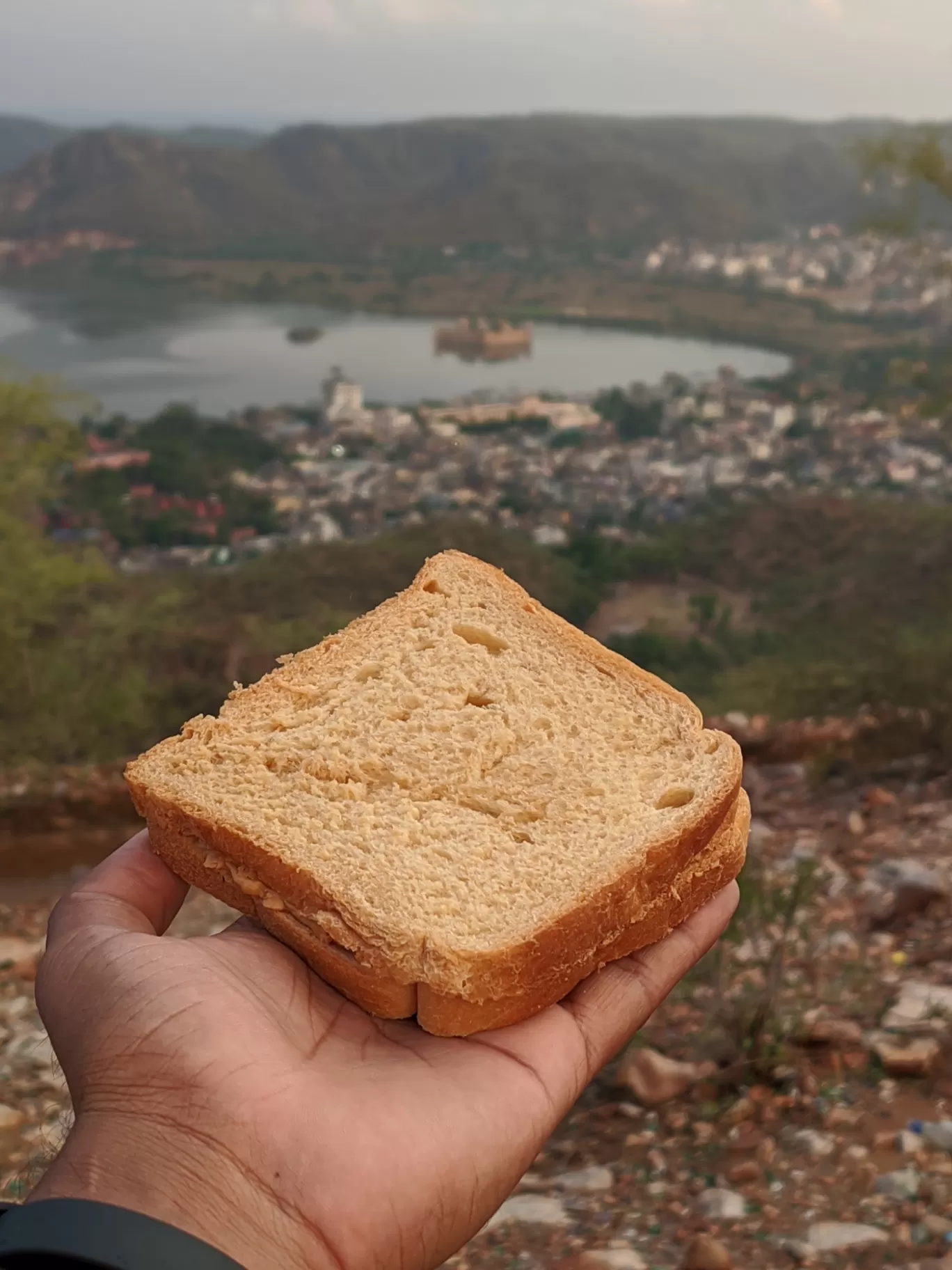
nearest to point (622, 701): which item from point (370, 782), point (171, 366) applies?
point (370, 782)

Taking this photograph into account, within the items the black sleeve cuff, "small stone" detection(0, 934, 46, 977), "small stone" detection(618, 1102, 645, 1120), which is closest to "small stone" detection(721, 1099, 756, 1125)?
"small stone" detection(618, 1102, 645, 1120)

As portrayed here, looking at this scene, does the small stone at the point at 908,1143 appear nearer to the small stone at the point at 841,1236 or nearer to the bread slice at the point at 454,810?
the small stone at the point at 841,1236

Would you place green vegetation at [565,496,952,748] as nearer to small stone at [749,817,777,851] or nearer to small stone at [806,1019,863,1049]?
small stone at [749,817,777,851]

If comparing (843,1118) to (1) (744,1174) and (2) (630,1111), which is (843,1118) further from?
(2) (630,1111)

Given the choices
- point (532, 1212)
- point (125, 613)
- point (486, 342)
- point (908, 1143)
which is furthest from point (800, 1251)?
point (486, 342)

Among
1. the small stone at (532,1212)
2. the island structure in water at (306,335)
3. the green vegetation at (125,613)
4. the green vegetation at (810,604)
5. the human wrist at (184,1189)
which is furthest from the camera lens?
the island structure in water at (306,335)

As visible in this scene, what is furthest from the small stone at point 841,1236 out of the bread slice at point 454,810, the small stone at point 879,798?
the small stone at point 879,798
